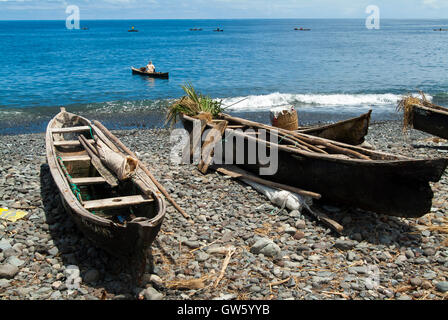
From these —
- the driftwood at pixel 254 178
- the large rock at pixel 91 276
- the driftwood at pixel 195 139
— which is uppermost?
the driftwood at pixel 195 139

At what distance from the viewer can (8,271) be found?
5.34m

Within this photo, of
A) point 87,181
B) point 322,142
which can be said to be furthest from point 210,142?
point 87,181

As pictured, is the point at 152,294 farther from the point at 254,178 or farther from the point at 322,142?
the point at 322,142

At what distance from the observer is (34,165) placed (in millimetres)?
10031

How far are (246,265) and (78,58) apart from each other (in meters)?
47.3

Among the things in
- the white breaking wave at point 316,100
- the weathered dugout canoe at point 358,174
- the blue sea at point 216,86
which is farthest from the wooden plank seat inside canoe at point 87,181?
the white breaking wave at point 316,100

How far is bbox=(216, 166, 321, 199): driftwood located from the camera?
24.6 ft

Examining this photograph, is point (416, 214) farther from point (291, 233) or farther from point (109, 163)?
point (109, 163)

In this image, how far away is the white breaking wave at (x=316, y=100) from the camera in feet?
79.7

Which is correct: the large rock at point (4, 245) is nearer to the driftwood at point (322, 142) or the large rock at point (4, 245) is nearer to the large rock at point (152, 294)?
the large rock at point (152, 294)

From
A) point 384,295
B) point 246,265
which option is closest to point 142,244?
point 246,265

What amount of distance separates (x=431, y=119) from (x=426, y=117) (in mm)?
156

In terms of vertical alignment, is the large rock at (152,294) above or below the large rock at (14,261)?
below

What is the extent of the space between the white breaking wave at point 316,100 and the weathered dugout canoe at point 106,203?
1555 cm
